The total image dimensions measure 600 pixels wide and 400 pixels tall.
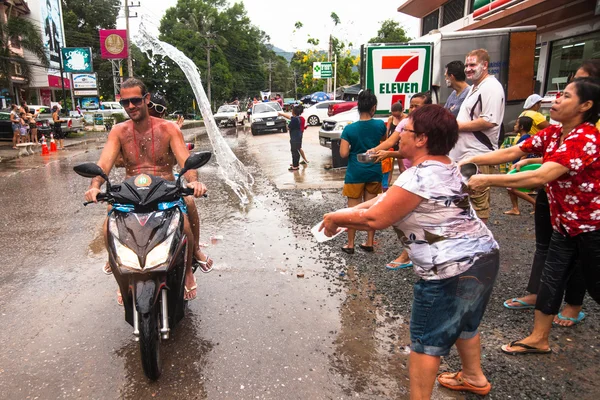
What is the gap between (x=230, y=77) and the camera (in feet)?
192

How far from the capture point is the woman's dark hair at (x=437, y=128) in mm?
2055

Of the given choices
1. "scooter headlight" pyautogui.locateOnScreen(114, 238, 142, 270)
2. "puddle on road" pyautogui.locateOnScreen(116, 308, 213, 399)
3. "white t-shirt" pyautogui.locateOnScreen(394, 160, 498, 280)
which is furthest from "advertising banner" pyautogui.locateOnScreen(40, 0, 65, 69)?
"white t-shirt" pyautogui.locateOnScreen(394, 160, 498, 280)

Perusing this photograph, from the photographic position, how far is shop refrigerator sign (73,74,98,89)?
3881 centimetres

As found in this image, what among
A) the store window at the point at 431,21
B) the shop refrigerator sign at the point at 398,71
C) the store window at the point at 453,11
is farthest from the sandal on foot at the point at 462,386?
the store window at the point at 431,21

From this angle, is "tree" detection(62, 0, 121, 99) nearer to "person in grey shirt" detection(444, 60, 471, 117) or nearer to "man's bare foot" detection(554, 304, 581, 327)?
"person in grey shirt" detection(444, 60, 471, 117)

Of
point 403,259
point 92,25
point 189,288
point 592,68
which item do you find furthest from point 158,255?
point 92,25

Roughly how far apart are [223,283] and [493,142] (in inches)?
118

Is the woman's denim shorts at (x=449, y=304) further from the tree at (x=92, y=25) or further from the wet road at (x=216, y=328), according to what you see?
the tree at (x=92, y=25)

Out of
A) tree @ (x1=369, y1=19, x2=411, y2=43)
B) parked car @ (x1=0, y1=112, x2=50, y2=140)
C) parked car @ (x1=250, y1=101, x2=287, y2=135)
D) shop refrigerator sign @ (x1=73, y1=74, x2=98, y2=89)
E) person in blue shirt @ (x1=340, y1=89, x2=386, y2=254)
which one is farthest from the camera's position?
tree @ (x1=369, y1=19, x2=411, y2=43)

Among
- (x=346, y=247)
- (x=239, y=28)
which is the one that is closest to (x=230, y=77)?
(x=239, y=28)

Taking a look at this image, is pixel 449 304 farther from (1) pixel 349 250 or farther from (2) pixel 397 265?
(1) pixel 349 250

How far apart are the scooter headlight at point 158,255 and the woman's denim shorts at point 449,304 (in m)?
1.55

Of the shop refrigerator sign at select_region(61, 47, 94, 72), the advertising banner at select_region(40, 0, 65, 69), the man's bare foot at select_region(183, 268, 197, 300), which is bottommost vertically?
the man's bare foot at select_region(183, 268, 197, 300)

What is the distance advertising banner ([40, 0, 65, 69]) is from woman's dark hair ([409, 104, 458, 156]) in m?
44.2
